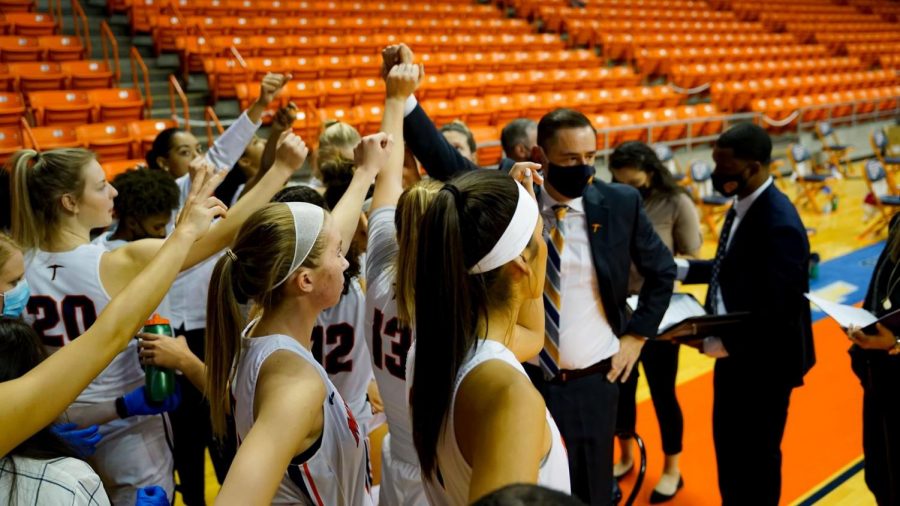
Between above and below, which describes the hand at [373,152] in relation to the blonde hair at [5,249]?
above

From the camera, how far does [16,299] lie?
190 cm

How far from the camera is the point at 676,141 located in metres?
10.7

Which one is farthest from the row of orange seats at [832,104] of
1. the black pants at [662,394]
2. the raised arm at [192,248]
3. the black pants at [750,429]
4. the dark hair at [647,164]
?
the raised arm at [192,248]

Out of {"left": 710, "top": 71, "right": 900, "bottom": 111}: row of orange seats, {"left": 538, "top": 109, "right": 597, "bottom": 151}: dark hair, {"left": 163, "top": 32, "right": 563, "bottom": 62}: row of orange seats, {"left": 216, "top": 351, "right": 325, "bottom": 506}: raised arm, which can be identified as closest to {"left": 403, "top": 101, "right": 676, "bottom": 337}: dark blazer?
{"left": 538, "top": 109, "right": 597, "bottom": 151}: dark hair

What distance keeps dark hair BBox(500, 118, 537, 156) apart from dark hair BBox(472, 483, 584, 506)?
3024 millimetres

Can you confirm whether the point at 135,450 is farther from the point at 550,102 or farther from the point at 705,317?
the point at 550,102

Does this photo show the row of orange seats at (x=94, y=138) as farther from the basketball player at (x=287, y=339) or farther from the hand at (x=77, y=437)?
the basketball player at (x=287, y=339)

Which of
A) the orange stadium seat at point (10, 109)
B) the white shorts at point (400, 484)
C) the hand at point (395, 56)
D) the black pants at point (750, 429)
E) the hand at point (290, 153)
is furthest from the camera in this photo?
the orange stadium seat at point (10, 109)

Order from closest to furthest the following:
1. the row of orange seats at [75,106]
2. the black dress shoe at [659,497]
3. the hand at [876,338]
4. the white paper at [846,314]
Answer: the hand at [876,338] < the white paper at [846,314] < the black dress shoe at [659,497] < the row of orange seats at [75,106]

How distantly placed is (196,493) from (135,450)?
100 cm

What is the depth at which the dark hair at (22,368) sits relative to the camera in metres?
1.29

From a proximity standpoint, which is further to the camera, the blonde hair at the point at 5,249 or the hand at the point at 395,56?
the hand at the point at 395,56

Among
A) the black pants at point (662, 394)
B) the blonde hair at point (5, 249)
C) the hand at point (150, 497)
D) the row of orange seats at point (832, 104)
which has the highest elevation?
the blonde hair at point (5, 249)

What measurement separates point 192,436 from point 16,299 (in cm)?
149
